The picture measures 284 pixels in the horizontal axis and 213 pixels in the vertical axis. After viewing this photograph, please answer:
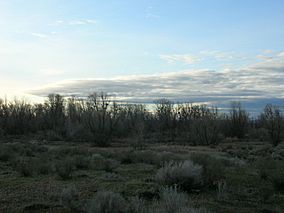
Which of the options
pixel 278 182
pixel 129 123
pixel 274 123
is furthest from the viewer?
pixel 129 123

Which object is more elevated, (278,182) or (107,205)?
(107,205)

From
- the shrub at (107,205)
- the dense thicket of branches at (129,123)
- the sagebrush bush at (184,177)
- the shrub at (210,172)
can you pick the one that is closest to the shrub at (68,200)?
the shrub at (107,205)

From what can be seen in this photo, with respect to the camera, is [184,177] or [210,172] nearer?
[184,177]

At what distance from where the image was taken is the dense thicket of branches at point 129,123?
64688 millimetres

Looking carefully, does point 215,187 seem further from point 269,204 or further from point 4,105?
point 4,105

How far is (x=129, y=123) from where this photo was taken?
321 feet

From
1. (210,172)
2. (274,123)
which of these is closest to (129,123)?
(274,123)

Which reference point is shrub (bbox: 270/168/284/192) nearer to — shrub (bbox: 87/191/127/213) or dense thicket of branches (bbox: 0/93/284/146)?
shrub (bbox: 87/191/127/213)

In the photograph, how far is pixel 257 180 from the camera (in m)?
14.5

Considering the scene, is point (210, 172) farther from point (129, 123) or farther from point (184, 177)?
point (129, 123)

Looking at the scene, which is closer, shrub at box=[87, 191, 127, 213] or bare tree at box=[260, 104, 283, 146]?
shrub at box=[87, 191, 127, 213]

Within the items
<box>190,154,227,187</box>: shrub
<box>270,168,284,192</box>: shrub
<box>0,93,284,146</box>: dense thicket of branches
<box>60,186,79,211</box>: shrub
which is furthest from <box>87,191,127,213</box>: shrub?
<box>0,93,284,146</box>: dense thicket of branches

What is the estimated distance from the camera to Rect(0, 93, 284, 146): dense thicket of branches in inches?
2547

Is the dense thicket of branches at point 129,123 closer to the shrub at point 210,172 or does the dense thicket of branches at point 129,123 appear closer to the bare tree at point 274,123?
the bare tree at point 274,123
